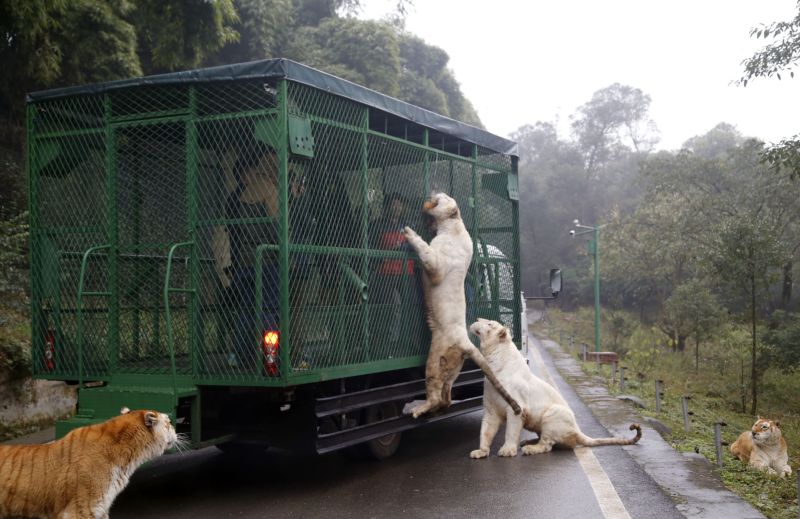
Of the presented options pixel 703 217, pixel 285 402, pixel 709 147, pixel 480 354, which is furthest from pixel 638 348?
pixel 709 147

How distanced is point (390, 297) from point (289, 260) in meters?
1.78

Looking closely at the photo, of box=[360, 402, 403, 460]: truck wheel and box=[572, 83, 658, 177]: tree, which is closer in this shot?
box=[360, 402, 403, 460]: truck wheel

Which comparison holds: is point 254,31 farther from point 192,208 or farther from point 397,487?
point 397,487

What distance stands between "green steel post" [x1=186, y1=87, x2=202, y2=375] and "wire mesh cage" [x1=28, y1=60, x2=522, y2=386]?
1 cm

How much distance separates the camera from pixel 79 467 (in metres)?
5.03

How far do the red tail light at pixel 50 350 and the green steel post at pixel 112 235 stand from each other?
0.52m

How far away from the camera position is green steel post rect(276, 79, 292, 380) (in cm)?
595

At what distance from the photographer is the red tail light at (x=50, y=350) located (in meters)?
6.90

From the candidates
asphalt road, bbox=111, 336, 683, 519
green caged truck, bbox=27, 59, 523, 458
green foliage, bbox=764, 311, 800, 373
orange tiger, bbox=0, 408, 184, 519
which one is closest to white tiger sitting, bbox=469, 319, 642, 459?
asphalt road, bbox=111, 336, 683, 519

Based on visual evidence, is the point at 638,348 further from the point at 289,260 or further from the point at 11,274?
the point at 289,260

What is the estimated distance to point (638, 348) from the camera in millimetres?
30109

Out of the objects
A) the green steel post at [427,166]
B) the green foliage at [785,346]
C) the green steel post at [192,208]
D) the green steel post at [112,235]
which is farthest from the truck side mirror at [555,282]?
the green foliage at [785,346]

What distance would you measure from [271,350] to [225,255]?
1.16m

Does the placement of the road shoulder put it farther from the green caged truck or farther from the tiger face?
the green caged truck
